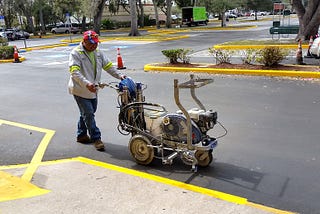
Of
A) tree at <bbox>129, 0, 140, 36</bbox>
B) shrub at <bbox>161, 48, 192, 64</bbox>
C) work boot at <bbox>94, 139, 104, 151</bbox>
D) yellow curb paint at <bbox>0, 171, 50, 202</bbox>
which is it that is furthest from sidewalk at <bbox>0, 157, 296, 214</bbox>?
tree at <bbox>129, 0, 140, 36</bbox>

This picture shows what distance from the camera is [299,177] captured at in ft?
14.4

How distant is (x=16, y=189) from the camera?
4.32 metres

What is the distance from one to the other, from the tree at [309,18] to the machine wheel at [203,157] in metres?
15.0

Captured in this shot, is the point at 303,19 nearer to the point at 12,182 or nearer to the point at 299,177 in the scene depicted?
the point at 299,177

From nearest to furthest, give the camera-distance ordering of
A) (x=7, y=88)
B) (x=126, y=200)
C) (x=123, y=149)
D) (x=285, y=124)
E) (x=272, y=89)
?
(x=126, y=200) < (x=123, y=149) < (x=285, y=124) < (x=272, y=89) < (x=7, y=88)

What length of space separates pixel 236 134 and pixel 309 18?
46.1 feet

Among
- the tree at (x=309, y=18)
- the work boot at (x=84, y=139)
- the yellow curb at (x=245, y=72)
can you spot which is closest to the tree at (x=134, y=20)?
the tree at (x=309, y=18)

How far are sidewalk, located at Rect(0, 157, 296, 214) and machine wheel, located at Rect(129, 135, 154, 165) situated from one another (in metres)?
0.23

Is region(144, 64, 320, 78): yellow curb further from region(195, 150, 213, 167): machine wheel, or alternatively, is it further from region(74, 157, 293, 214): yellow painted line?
region(74, 157, 293, 214): yellow painted line

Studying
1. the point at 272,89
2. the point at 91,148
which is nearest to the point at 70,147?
the point at 91,148

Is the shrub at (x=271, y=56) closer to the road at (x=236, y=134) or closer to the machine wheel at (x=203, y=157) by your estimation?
the road at (x=236, y=134)

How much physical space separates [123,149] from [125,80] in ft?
3.88

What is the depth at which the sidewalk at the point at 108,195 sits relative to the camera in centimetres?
372

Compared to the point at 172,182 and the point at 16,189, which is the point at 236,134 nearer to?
the point at 172,182
